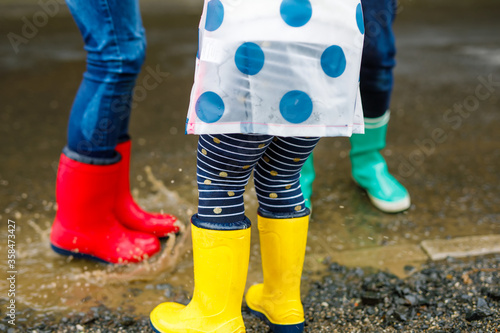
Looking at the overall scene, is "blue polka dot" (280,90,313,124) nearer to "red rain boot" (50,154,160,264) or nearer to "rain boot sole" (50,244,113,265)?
"red rain boot" (50,154,160,264)

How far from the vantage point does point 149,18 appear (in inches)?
271

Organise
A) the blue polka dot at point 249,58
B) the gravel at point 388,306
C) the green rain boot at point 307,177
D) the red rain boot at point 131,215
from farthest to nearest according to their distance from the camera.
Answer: the green rain boot at point 307,177
the red rain boot at point 131,215
the gravel at point 388,306
the blue polka dot at point 249,58

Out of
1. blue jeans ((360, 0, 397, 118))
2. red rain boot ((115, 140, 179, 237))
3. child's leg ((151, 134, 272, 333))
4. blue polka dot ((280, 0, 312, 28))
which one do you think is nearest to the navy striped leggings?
child's leg ((151, 134, 272, 333))

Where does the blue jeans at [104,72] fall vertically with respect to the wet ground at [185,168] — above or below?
above

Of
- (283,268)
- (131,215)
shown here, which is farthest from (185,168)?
(283,268)

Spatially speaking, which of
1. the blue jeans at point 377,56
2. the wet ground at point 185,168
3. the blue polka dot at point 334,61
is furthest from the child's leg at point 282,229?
the blue jeans at point 377,56

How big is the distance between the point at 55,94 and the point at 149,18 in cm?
331

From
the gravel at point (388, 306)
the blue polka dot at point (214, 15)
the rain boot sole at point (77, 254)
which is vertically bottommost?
the rain boot sole at point (77, 254)

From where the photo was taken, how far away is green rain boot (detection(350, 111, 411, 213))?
7.26ft

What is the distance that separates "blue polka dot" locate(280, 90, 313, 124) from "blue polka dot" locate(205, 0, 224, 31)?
0.21 metres

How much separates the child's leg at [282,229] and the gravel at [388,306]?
0.11m

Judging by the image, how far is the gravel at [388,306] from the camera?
5.01 feet

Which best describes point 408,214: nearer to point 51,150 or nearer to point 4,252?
point 4,252

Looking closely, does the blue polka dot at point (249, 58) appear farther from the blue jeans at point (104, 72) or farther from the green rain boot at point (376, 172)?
the green rain boot at point (376, 172)
